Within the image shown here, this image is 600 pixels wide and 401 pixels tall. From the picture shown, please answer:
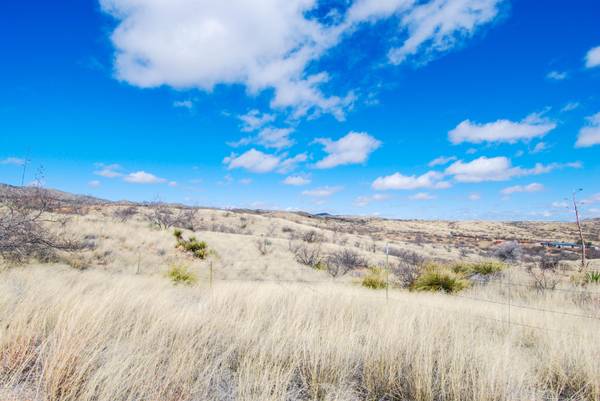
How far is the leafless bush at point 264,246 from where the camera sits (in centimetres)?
2253

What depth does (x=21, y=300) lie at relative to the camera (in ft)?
14.7

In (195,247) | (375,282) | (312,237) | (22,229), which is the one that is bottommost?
(375,282)

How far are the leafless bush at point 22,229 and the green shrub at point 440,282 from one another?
41.5 feet

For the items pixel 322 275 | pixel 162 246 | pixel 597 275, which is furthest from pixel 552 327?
pixel 162 246

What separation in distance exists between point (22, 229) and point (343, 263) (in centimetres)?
1563

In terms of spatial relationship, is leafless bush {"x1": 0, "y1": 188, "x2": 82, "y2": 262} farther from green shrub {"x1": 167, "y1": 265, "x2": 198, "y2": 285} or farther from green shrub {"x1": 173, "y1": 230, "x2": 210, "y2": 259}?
green shrub {"x1": 173, "y1": 230, "x2": 210, "y2": 259}

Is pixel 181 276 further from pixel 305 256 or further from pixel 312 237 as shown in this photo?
pixel 312 237

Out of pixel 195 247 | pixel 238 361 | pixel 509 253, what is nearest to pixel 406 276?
pixel 238 361

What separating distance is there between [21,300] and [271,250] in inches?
742

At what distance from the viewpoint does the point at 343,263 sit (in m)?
20.8

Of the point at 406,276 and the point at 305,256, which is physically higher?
the point at 305,256

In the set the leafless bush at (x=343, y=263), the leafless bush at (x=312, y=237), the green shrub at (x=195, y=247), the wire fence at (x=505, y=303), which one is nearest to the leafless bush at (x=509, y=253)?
the leafless bush at (x=343, y=263)

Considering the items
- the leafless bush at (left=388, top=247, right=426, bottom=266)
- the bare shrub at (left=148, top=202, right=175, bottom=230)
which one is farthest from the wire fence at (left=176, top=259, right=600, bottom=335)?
the bare shrub at (left=148, top=202, right=175, bottom=230)

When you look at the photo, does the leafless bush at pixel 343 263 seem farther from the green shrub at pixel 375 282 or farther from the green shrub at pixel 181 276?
the green shrub at pixel 181 276
